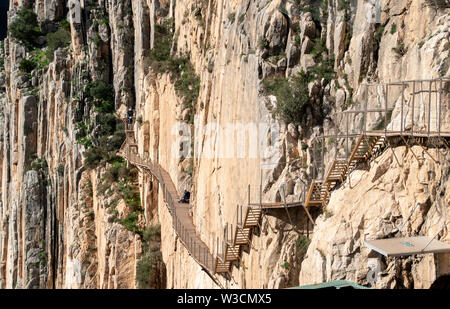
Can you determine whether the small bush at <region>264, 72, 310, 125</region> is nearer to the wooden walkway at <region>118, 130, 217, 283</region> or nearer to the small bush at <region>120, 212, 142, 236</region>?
the wooden walkway at <region>118, 130, 217, 283</region>

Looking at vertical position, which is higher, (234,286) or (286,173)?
(286,173)

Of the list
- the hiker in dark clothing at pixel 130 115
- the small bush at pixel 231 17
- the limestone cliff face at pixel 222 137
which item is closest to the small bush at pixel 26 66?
the limestone cliff face at pixel 222 137

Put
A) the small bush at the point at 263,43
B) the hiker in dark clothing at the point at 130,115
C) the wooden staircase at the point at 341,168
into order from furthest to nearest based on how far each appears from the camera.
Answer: the hiker in dark clothing at the point at 130,115 < the small bush at the point at 263,43 < the wooden staircase at the point at 341,168

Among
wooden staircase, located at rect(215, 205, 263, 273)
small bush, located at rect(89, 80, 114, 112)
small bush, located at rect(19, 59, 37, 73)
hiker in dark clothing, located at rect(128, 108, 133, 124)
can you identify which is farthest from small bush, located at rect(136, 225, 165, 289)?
small bush, located at rect(19, 59, 37, 73)

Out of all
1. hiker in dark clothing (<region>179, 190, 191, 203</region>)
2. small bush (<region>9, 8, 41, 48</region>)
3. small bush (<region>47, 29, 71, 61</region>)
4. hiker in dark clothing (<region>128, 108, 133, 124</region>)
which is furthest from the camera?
small bush (<region>9, 8, 41, 48</region>)

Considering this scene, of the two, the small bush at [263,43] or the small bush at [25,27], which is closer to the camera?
the small bush at [263,43]

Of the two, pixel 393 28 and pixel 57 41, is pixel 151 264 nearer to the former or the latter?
pixel 393 28

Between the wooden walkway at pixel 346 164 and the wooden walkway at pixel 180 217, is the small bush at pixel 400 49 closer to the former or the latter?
the wooden walkway at pixel 346 164
